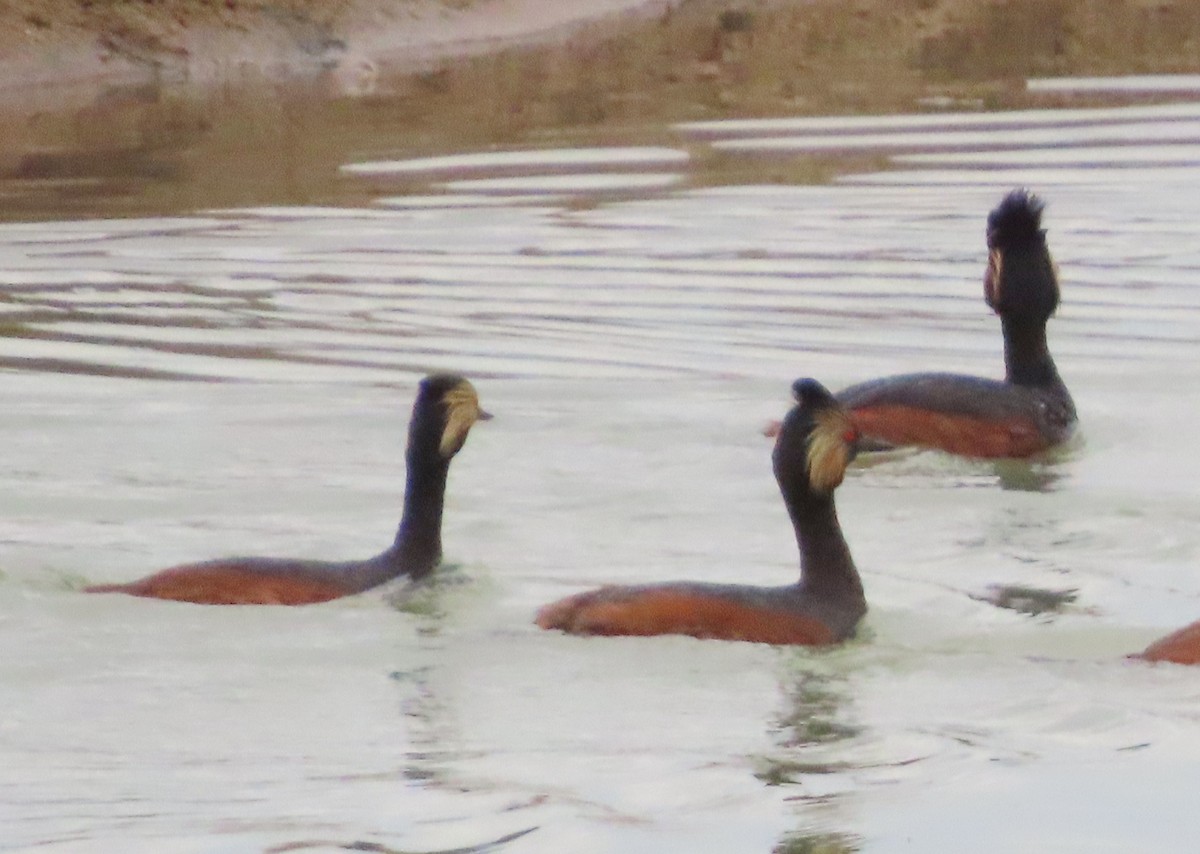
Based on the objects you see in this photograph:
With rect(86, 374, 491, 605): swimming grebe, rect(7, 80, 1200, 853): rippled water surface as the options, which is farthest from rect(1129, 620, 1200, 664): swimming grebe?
rect(86, 374, 491, 605): swimming grebe

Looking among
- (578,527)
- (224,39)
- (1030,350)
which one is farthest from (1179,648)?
(224,39)

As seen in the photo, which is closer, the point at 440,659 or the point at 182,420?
the point at 440,659

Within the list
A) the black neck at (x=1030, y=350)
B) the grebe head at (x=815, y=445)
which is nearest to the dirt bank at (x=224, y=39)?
the black neck at (x=1030, y=350)

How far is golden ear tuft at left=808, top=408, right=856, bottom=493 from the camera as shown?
911 cm

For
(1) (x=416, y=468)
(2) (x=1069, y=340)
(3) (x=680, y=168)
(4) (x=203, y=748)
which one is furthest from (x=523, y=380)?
(3) (x=680, y=168)

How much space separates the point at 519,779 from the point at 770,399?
6.39 metres

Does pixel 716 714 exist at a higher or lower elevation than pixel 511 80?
lower

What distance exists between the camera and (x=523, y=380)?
14406 millimetres

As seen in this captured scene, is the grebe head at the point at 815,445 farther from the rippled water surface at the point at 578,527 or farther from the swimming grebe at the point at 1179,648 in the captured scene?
the swimming grebe at the point at 1179,648

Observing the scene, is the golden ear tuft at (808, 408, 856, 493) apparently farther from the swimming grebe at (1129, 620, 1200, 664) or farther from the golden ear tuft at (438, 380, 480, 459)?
the golden ear tuft at (438, 380, 480, 459)

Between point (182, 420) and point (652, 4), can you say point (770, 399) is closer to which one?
point (182, 420)

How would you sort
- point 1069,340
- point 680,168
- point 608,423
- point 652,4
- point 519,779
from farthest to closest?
point 652,4 < point 680,168 < point 1069,340 < point 608,423 < point 519,779

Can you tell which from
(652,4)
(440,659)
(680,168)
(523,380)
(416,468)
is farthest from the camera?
(652,4)

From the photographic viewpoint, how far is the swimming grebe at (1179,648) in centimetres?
857
